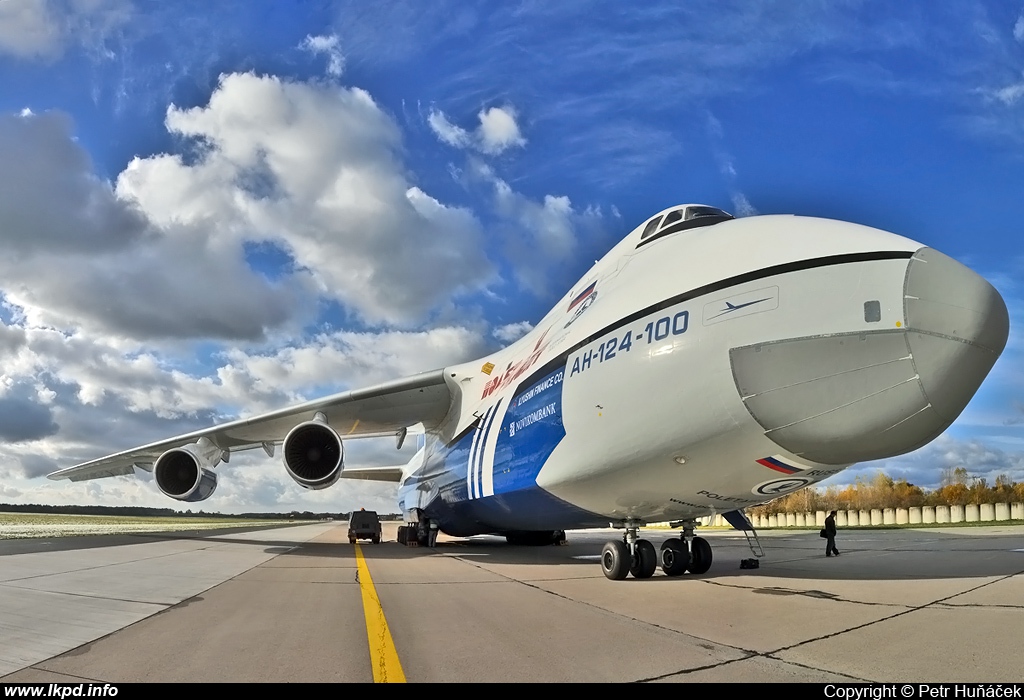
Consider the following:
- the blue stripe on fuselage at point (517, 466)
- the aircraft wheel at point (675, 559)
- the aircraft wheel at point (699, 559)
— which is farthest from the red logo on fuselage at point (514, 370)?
the aircraft wheel at point (699, 559)

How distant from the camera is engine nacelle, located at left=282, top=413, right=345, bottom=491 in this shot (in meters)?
13.2

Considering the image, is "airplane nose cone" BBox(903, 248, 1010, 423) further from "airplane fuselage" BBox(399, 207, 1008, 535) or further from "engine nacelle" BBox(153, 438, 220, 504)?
"engine nacelle" BBox(153, 438, 220, 504)

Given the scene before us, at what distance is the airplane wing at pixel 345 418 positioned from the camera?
48.6ft

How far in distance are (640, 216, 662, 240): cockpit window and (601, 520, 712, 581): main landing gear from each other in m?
3.78

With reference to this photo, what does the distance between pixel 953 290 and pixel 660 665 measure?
13.9 ft

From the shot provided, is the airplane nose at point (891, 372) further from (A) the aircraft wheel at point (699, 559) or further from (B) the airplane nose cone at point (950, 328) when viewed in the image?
(A) the aircraft wheel at point (699, 559)

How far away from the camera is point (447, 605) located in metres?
6.36

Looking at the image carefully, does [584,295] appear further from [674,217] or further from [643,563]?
[643,563]

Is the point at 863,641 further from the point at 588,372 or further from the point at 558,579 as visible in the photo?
the point at 558,579

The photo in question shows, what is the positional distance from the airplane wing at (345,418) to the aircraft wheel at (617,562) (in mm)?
7152

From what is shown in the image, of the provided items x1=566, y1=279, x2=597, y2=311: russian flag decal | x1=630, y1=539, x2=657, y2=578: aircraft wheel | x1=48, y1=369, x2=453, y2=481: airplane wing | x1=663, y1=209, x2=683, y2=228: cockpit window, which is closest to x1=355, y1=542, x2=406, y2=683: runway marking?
x1=630, y1=539, x2=657, y2=578: aircraft wheel

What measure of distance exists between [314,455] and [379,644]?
9611 mm

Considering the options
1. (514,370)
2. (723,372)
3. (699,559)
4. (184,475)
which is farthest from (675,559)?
(184,475)

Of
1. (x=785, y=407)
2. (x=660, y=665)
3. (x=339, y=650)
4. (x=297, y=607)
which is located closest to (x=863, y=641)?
(x=660, y=665)
